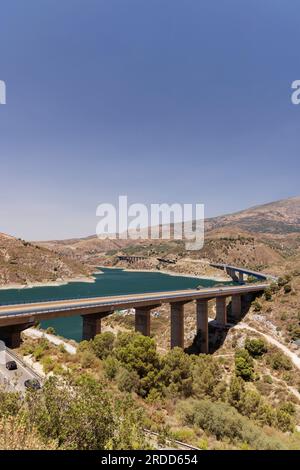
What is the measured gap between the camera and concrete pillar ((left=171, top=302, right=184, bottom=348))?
50.6 m

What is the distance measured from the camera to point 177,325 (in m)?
51.1

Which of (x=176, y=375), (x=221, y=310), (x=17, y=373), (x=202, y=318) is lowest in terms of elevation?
(x=202, y=318)

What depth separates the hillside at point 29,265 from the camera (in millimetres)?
123688

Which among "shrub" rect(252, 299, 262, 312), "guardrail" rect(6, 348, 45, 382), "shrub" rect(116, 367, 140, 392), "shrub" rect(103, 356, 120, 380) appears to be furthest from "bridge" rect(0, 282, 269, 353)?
"shrub" rect(116, 367, 140, 392)

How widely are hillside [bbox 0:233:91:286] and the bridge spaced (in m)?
91.4

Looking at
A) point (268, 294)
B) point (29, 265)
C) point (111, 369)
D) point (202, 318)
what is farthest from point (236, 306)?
point (29, 265)

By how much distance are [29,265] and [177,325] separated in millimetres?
103504

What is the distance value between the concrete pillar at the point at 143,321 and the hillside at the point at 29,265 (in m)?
93.2

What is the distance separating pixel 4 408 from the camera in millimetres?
10625

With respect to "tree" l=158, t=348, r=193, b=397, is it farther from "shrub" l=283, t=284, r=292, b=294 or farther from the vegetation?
"shrub" l=283, t=284, r=292, b=294

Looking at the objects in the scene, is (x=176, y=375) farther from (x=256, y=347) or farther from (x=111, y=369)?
(x=256, y=347)

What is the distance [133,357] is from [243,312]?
46537mm
